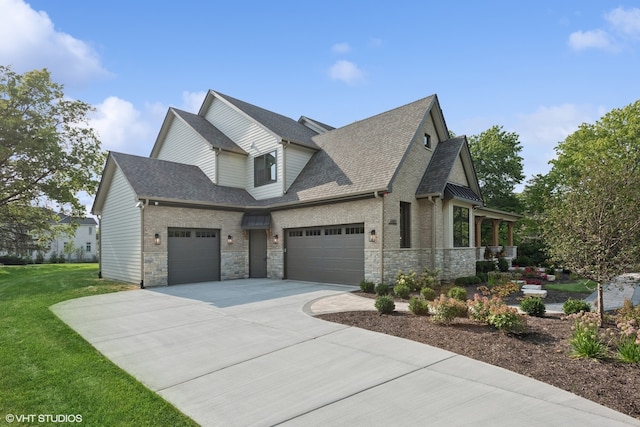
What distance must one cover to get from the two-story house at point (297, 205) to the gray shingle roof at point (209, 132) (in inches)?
6.3

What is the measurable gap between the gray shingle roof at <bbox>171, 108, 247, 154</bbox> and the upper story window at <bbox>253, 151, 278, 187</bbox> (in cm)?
118

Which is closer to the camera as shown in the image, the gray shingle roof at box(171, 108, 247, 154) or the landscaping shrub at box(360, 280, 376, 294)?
the landscaping shrub at box(360, 280, 376, 294)

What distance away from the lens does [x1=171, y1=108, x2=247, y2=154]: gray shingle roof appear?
63.2 feet

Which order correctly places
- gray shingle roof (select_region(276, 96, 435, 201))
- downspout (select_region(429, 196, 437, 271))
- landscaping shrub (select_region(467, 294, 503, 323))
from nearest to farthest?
1. landscaping shrub (select_region(467, 294, 503, 323))
2. gray shingle roof (select_region(276, 96, 435, 201))
3. downspout (select_region(429, 196, 437, 271))

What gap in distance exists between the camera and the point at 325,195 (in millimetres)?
14680

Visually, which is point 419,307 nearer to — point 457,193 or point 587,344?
point 587,344

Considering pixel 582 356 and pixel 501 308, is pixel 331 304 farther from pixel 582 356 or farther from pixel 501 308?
pixel 582 356

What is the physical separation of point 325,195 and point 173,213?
692 centimetres

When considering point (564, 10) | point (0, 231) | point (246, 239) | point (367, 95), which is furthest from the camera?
point (0, 231)

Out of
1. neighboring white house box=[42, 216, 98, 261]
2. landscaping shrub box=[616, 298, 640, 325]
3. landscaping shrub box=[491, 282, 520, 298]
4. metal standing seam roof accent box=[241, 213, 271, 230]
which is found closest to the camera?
landscaping shrub box=[616, 298, 640, 325]

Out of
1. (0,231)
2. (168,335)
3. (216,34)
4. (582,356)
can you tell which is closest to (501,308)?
(582,356)

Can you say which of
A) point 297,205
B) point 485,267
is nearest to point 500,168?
point 485,267

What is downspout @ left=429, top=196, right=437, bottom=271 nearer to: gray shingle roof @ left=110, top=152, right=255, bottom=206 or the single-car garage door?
the single-car garage door

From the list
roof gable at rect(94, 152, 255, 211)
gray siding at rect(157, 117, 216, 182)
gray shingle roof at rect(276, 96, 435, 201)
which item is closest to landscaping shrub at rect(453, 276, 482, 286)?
gray shingle roof at rect(276, 96, 435, 201)
